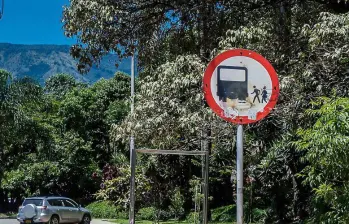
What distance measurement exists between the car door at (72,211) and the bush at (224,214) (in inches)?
266

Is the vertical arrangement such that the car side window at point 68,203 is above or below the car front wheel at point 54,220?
above

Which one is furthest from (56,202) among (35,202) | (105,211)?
(105,211)

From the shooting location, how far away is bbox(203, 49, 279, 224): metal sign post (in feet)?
13.4

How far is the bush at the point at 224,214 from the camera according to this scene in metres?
22.4

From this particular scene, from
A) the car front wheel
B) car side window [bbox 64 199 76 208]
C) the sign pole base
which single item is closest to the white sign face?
the sign pole base

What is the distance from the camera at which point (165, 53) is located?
11750 mm

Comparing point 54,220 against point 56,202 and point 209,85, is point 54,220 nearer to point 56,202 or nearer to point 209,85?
point 56,202

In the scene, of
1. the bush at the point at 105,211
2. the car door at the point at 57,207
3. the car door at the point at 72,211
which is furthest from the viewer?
the bush at the point at 105,211

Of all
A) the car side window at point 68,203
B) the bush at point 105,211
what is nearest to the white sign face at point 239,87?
the car side window at point 68,203

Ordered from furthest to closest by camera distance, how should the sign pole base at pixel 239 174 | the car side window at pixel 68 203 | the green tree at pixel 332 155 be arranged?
the car side window at pixel 68 203
the green tree at pixel 332 155
the sign pole base at pixel 239 174

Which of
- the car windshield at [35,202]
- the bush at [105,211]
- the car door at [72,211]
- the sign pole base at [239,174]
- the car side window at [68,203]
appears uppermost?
the sign pole base at [239,174]

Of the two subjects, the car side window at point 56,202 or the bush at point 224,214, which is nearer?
the bush at point 224,214

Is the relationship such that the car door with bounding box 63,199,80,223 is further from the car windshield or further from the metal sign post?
the metal sign post

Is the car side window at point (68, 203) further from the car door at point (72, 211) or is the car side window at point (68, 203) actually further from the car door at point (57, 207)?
the car door at point (57, 207)
